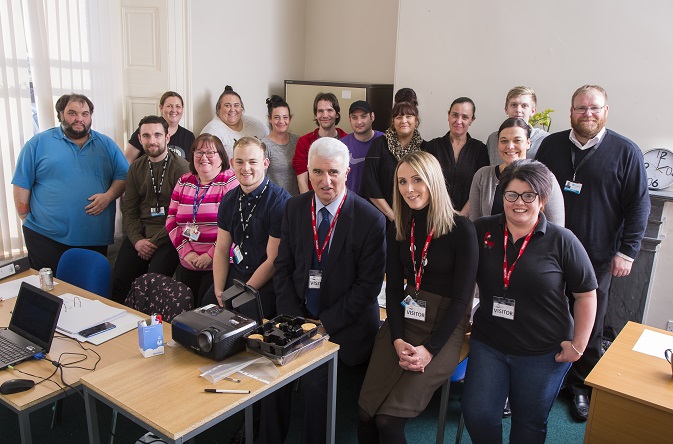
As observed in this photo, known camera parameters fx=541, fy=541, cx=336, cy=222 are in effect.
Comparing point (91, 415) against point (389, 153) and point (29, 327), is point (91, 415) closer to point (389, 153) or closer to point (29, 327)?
point (29, 327)

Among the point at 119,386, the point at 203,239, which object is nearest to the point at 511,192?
the point at 119,386

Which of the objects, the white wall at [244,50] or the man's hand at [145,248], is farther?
the white wall at [244,50]

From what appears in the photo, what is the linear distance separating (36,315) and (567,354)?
2267mm

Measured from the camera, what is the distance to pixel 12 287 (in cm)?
304

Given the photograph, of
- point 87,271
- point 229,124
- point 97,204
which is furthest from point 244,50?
point 87,271

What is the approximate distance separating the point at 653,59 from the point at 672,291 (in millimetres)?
1592

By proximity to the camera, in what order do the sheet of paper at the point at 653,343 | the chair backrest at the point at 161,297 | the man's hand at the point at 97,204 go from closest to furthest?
the sheet of paper at the point at 653,343 → the chair backrest at the point at 161,297 → the man's hand at the point at 97,204

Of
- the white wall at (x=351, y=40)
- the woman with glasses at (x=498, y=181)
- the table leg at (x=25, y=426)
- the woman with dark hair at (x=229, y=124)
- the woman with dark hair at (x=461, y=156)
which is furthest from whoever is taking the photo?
the white wall at (x=351, y=40)

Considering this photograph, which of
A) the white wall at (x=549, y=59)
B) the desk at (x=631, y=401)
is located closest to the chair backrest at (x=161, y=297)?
the desk at (x=631, y=401)

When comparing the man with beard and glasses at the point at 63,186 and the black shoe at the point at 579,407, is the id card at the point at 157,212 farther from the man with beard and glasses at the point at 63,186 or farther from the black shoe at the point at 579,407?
the black shoe at the point at 579,407

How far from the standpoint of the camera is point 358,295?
260 centimetres

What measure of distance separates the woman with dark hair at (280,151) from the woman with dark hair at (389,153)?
33.9 inches

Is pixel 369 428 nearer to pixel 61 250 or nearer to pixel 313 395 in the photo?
pixel 313 395

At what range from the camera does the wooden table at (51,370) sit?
76.4 inches
